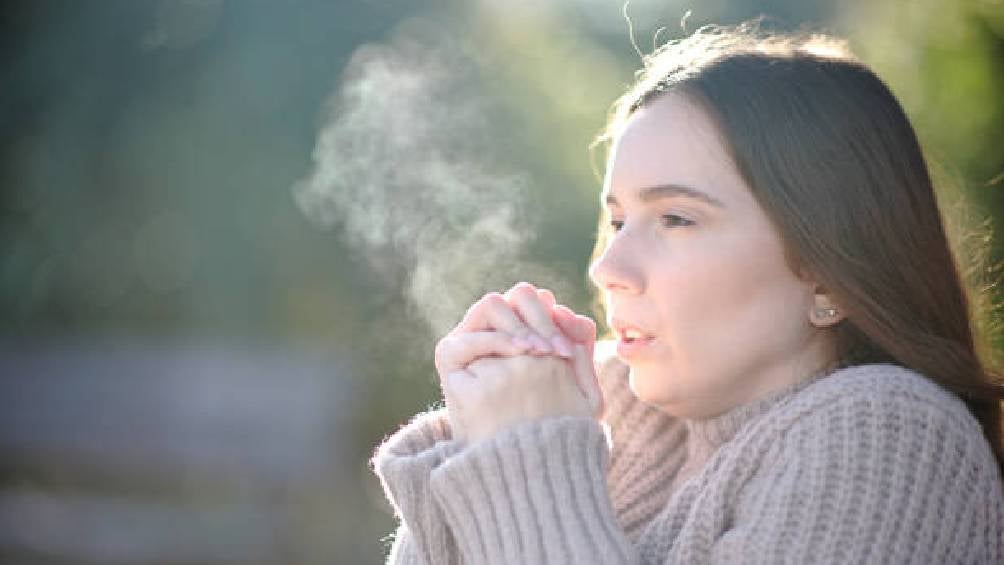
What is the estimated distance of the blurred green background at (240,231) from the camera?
17.3ft

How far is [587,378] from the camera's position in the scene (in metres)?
1.97

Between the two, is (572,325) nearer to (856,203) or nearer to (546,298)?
(546,298)

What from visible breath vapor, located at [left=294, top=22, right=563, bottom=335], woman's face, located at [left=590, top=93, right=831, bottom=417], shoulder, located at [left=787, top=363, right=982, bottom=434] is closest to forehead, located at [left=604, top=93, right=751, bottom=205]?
woman's face, located at [left=590, top=93, right=831, bottom=417]

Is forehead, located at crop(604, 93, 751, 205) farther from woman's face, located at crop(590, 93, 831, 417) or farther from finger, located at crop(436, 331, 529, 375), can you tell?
finger, located at crop(436, 331, 529, 375)

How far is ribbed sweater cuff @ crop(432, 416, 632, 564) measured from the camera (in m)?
1.73

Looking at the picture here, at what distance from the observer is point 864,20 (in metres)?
4.79

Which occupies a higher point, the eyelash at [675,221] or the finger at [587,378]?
the eyelash at [675,221]

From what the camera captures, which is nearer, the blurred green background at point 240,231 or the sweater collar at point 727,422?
the sweater collar at point 727,422

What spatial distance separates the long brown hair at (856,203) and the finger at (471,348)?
1.46ft

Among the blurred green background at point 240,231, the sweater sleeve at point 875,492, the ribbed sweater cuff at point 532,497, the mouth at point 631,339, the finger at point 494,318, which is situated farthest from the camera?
the blurred green background at point 240,231

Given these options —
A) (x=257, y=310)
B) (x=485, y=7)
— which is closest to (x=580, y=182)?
(x=485, y=7)

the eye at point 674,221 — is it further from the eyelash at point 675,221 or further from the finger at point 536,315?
the finger at point 536,315

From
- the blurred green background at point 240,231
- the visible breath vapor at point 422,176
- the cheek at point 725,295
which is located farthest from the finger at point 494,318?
the blurred green background at point 240,231

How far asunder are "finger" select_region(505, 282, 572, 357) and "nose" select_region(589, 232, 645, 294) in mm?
142
